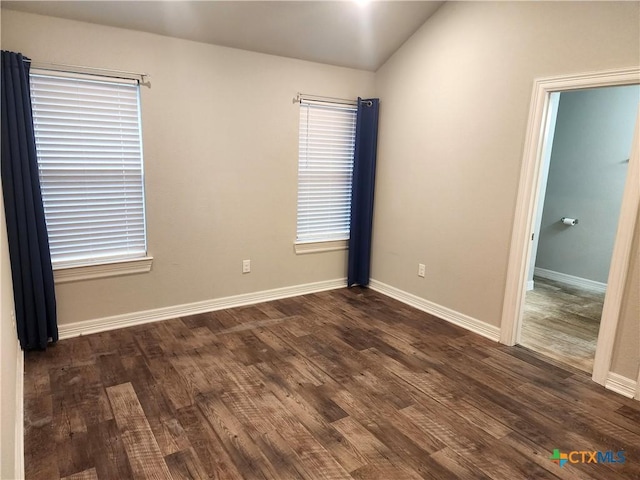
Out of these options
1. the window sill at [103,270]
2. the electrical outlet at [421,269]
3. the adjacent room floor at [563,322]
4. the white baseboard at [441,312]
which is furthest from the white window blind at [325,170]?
the adjacent room floor at [563,322]

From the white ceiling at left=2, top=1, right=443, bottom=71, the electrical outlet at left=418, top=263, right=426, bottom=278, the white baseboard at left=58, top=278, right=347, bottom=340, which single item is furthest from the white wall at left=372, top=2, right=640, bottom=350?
the white baseboard at left=58, top=278, right=347, bottom=340

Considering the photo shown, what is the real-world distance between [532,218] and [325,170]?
2.03m

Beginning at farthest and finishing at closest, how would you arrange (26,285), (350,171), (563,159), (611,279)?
1. (563,159)
2. (350,171)
3. (26,285)
4. (611,279)

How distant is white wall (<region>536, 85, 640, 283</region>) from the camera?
174 inches

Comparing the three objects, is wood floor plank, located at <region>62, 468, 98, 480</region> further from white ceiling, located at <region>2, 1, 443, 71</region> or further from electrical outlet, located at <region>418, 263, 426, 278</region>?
electrical outlet, located at <region>418, 263, 426, 278</region>

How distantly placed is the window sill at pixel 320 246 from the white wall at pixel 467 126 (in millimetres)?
412

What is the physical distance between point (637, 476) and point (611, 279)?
1145 millimetres

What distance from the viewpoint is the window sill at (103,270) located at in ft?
10.2

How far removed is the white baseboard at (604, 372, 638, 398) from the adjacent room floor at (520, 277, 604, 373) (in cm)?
21

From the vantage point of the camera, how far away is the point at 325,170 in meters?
4.30

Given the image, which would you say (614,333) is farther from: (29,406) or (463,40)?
(29,406)

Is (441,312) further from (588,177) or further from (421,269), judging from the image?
(588,177)

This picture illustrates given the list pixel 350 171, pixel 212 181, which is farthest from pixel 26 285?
pixel 350 171

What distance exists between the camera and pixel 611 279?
8.59ft
